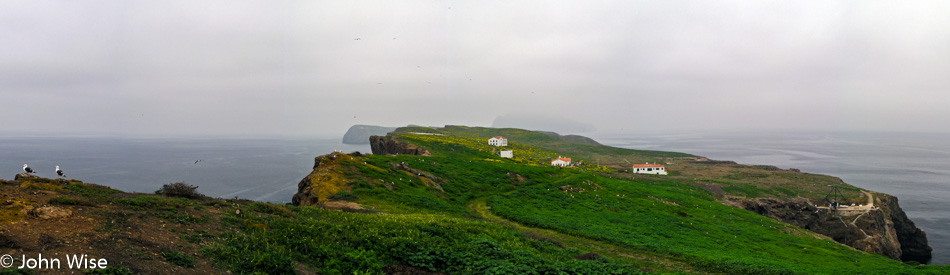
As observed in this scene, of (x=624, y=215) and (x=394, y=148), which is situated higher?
(x=394, y=148)

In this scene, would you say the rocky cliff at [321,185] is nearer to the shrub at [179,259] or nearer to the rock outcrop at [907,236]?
the shrub at [179,259]

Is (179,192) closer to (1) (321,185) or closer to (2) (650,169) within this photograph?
(1) (321,185)

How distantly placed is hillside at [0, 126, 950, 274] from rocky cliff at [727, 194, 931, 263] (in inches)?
61.8

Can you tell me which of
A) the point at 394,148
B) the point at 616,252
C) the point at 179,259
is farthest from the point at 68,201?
the point at 394,148

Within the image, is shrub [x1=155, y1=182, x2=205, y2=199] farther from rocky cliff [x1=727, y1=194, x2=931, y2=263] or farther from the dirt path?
rocky cliff [x1=727, y1=194, x2=931, y2=263]

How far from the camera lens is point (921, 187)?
10256 centimetres

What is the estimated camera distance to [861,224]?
50781 mm

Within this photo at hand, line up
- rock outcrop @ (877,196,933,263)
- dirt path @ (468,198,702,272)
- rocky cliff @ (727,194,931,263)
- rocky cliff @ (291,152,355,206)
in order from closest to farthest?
dirt path @ (468,198,702,272)
rocky cliff @ (291,152,355,206)
rocky cliff @ (727,194,931,263)
rock outcrop @ (877,196,933,263)

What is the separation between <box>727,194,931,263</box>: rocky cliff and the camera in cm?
4850

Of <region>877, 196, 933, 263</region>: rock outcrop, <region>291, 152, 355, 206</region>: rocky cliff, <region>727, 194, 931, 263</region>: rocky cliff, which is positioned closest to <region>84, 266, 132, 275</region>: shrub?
<region>291, 152, 355, 206</region>: rocky cliff

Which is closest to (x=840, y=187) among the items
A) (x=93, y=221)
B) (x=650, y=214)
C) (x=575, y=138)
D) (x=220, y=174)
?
(x=650, y=214)

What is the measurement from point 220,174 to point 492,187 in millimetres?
114907

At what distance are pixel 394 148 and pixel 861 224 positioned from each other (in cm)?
7593

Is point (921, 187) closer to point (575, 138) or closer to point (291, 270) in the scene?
point (575, 138)
